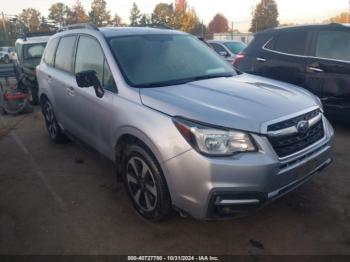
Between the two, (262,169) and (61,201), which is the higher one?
(262,169)

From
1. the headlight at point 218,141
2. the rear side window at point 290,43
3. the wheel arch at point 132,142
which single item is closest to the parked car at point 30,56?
the rear side window at point 290,43

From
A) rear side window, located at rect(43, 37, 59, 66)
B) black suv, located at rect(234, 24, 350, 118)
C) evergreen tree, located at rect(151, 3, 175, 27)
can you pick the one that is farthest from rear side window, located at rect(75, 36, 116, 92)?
evergreen tree, located at rect(151, 3, 175, 27)

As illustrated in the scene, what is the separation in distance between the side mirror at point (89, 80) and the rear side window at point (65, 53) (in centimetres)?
102

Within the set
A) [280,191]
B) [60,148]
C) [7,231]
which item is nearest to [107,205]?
[7,231]

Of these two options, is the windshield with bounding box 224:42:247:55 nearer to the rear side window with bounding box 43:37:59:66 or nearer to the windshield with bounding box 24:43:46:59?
the windshield with bounding box 24:43:46:59

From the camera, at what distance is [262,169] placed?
2525 millimetres

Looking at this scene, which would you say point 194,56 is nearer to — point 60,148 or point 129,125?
point 129,125

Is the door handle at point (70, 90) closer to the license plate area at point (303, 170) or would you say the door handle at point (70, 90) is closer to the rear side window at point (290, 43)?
the license plate area at point (303, 170)

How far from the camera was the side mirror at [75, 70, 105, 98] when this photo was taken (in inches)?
138

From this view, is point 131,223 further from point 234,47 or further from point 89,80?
point 234,47

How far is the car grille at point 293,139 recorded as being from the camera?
2678 mm

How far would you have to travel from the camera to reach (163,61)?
11.9 feet

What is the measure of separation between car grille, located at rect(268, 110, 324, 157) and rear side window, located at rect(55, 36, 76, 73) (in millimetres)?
2889

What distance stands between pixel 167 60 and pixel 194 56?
1.41ft
